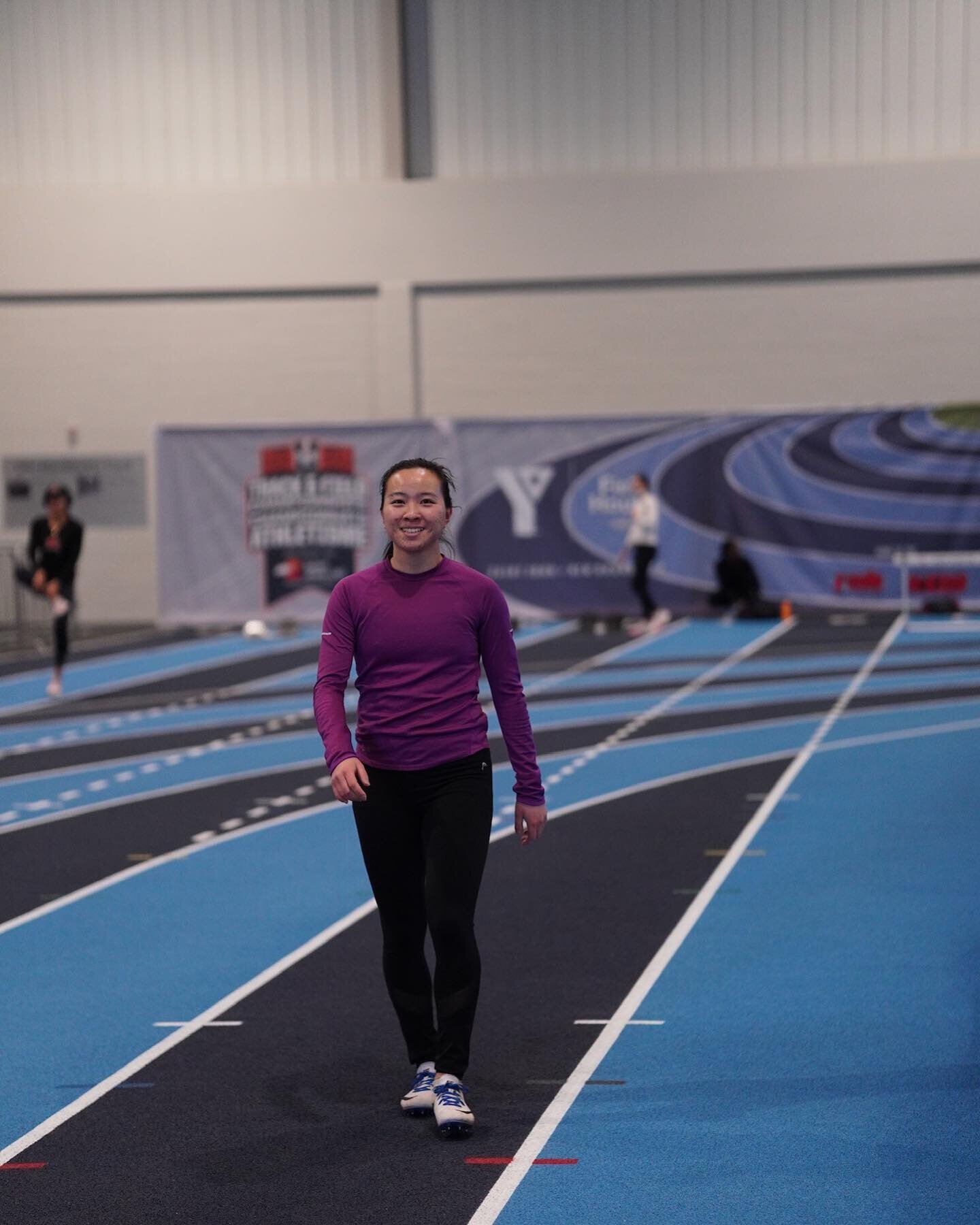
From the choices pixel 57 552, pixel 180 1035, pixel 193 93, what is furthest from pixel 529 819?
pixel 193 93

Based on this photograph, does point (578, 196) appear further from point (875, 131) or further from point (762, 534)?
point (762, 534)

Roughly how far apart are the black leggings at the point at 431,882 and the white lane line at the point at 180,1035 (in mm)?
928

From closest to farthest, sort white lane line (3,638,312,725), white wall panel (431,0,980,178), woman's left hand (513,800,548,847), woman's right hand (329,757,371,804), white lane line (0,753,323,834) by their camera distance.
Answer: woman's right hand (329,757,371,804), woman's left hand (513,800,548,847), white lane line (0,753,323,834), white lane line (3,638,312,725), white wall panel (431,0,980,178)

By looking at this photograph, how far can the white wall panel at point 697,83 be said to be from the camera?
2233cm

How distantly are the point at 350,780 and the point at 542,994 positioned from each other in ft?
5.68

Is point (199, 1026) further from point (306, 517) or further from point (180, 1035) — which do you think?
point (306, 517)

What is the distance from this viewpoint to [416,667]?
14.8ft

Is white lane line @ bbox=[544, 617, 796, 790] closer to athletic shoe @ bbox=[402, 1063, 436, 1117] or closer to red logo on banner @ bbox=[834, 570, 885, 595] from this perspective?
red logo on banner @ bbox=[834, 570, 885, 595]

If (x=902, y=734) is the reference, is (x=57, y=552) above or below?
above

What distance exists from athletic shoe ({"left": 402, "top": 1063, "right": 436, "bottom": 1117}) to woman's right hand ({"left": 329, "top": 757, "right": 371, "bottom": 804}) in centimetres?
82

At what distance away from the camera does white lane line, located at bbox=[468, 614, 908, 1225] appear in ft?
13.1

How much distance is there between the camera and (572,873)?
24.8 feet

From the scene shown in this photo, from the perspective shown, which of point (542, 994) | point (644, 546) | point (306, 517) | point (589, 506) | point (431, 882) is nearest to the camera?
point (431, 882)

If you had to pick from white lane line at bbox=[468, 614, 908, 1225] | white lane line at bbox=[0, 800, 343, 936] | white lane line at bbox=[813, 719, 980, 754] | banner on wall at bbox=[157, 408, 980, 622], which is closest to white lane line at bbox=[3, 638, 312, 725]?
banner on wall at bbox=[157, 408, 980, 622]
